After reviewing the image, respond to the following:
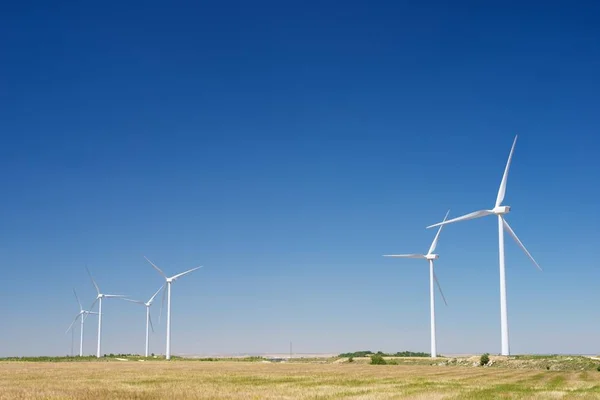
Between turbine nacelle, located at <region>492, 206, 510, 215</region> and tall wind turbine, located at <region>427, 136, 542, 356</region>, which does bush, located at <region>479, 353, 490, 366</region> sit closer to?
tall wind turbine, located at <region>427, 136, 542, 356</region>

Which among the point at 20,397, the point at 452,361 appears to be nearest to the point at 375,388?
the point at 20,397

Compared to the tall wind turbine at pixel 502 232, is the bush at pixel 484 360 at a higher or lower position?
lower

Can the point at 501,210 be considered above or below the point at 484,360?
above

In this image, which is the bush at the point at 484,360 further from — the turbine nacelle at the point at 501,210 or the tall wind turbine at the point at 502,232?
the turbine nacelle at the point at 501,210

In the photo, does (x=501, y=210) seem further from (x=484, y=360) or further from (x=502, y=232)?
(x=484, y=360)

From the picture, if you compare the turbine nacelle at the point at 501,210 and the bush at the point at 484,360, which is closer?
the bush at the point at 484,360

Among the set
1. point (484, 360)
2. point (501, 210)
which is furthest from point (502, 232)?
point (484, 360)

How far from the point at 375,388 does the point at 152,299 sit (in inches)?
5714

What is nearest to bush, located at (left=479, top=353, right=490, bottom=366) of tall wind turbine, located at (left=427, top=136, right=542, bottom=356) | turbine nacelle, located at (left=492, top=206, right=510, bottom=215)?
tall wind turbine, located at (left=427, top=136, right=542, bottom=356)

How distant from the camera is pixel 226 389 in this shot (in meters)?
46.5

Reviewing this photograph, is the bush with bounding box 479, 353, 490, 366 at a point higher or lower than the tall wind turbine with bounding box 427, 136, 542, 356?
lower

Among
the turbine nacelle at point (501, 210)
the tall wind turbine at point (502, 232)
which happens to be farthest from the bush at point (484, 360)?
the turbine nacelle at point (501, 210)

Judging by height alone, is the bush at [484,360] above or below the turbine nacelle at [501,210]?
below

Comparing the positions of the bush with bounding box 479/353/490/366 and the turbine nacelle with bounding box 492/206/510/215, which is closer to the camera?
the bush with bounding box 479/353/490/366
